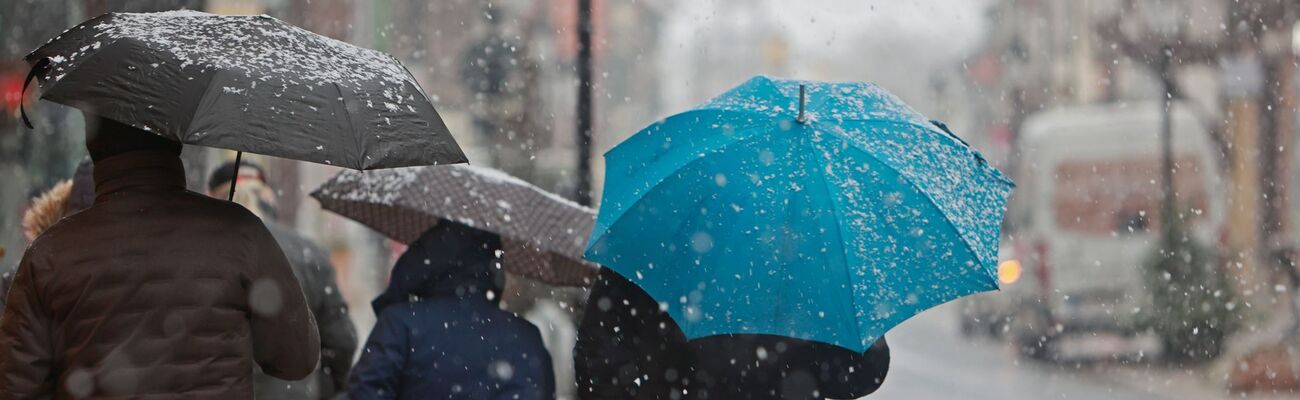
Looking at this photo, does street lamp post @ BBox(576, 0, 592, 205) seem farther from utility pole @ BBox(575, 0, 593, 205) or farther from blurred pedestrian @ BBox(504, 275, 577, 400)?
blurred pedestrian @ BBox(504, 275, 577, 400)

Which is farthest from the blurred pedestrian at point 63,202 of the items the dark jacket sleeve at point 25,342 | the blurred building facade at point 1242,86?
the blurred building facade at point 1242,86

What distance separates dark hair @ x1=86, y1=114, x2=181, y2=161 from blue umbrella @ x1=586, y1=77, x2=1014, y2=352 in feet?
3.52

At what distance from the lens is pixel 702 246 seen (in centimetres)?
384

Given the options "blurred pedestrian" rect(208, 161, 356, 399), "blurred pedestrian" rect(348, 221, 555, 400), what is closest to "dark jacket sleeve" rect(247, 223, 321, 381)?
"blurred pedestrian" rect(348, 221, 555, 400)

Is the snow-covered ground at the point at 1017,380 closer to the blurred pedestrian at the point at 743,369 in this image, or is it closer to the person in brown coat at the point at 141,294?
the blurred pedestrian at the point at 743,369

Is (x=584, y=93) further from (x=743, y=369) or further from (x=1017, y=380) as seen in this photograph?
(x=1017, y=380)

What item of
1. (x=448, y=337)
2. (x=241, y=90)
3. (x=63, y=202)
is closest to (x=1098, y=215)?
(x=448, y=337)

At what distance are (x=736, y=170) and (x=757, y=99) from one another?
34 centimetres

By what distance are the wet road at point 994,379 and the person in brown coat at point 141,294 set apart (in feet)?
42.8

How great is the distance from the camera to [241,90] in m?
3.25

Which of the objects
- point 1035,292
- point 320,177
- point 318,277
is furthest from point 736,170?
point 320,177

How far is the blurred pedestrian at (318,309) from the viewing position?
17.9 ft

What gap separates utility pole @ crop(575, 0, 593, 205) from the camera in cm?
759

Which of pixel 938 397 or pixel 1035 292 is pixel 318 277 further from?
pixel 1035 292
